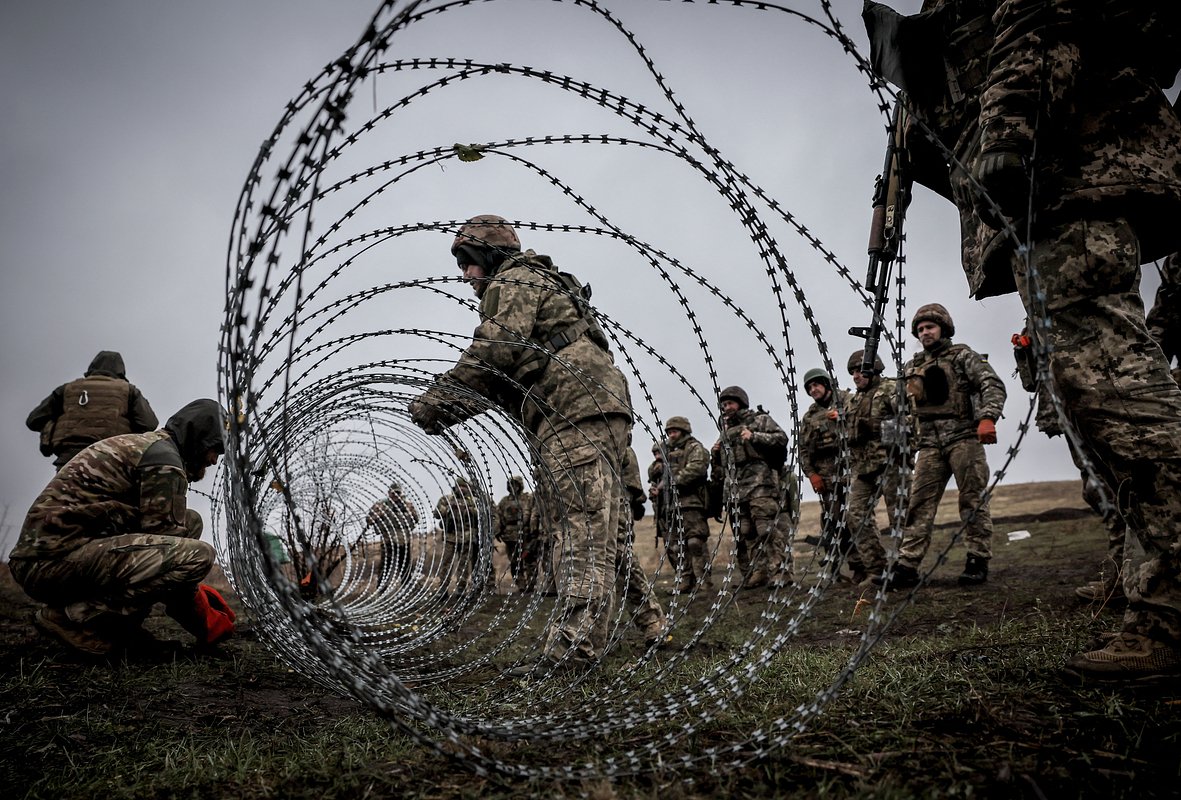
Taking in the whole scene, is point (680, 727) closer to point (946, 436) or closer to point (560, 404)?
point (560, 404)

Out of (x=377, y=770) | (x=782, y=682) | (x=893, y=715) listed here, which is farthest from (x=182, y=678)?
(x=893, y=715)

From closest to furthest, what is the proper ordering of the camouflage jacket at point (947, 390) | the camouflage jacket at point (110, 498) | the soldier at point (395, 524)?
the camouflage jacket at point (110, 498) < the camouflage jacket at point (947, 390) < the soldier at point (395, 524)

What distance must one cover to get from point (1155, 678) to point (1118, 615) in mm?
2006

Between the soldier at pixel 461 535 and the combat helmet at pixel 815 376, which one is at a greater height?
the combat helmet at pixel 815 376

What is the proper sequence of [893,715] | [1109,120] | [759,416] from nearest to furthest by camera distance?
[893,715] → [1109,120] → [759,416]

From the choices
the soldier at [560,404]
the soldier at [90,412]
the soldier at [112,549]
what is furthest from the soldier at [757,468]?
the soldier at [90,412]

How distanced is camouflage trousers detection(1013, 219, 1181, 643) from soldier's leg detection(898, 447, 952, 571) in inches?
170

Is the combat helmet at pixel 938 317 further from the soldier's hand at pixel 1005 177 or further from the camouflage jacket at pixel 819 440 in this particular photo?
the soldier's hand at pixel 1005 177

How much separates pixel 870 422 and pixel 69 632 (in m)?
7.29

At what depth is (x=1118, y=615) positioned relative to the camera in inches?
145

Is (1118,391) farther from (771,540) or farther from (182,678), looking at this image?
(771,540)

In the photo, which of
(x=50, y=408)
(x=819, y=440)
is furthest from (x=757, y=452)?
(x=50, y=408)

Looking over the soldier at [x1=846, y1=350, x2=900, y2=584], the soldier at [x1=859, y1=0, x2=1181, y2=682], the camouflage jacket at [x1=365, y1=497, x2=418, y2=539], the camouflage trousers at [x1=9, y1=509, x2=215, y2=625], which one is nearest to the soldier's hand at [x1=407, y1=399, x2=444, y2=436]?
the camouflage trousers at [x1=9, y1=509, x2=215, y2=625]

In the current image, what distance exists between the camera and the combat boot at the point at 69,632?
157 inches
